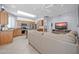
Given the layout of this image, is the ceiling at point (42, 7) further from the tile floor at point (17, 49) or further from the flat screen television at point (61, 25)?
the tile floor at point (17, 49)

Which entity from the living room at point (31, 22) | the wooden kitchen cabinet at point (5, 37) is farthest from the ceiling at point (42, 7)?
the wooden kitchen cabinet at point (5, 37)

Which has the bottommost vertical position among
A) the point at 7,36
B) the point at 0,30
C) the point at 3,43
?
the point at 3,43

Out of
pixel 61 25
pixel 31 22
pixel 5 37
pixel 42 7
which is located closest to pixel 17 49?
pixel 5 37

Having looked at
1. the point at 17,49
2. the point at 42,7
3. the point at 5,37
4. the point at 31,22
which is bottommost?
the point at 17,49

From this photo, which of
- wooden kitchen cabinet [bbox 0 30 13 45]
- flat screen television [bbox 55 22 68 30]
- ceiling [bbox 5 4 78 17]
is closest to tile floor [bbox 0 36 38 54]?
wooden kitchen cabinet [bbox 0 30 13 45]

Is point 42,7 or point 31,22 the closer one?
point 42,7

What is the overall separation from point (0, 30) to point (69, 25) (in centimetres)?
616

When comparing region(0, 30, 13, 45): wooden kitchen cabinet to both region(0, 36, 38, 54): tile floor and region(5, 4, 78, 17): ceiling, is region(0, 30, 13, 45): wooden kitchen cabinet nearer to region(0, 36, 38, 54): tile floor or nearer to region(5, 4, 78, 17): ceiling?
region(0, 36, 38, 54): tile floor

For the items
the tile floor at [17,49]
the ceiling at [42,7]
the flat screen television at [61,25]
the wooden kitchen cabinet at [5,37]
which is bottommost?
the tile floor at [17,49]

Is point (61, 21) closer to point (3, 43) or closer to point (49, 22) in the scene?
point (49, 22)

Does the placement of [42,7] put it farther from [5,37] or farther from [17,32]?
[17,32]

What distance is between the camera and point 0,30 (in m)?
5.34

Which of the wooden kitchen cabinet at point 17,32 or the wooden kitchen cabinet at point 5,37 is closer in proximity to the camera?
the wooden kitchen cabinet at point 5,37
